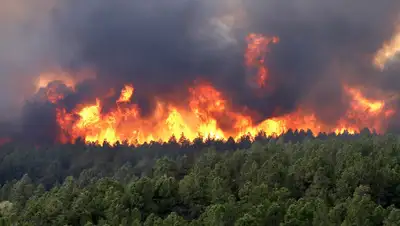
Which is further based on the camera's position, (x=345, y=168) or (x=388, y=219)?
(x=345, y=168)

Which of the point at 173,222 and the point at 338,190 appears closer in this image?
the point at 173,222

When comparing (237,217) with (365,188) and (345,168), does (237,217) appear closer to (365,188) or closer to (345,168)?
(365,188)

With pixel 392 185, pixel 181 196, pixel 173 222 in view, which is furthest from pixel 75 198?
pixel 392 185

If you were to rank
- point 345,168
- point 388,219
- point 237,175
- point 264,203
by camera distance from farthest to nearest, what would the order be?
point 237,175 < point 345,168 < point 264,203 < point 388,219

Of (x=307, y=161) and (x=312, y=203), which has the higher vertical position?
Answer: (x=307, y=161)

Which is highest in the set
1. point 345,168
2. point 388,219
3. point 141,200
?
point 345,168

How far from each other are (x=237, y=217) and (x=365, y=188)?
41.9 metres

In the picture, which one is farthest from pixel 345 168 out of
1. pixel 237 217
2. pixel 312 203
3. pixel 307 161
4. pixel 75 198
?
pixel 75 198

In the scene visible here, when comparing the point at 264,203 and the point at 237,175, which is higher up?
the point at 237,175

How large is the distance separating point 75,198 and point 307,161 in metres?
78.8

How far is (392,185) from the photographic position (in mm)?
160625

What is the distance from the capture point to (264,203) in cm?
13538

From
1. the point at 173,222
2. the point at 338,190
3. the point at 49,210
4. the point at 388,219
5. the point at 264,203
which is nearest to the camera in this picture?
the point at 388,219

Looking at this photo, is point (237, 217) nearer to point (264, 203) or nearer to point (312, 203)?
point (264, 203)
